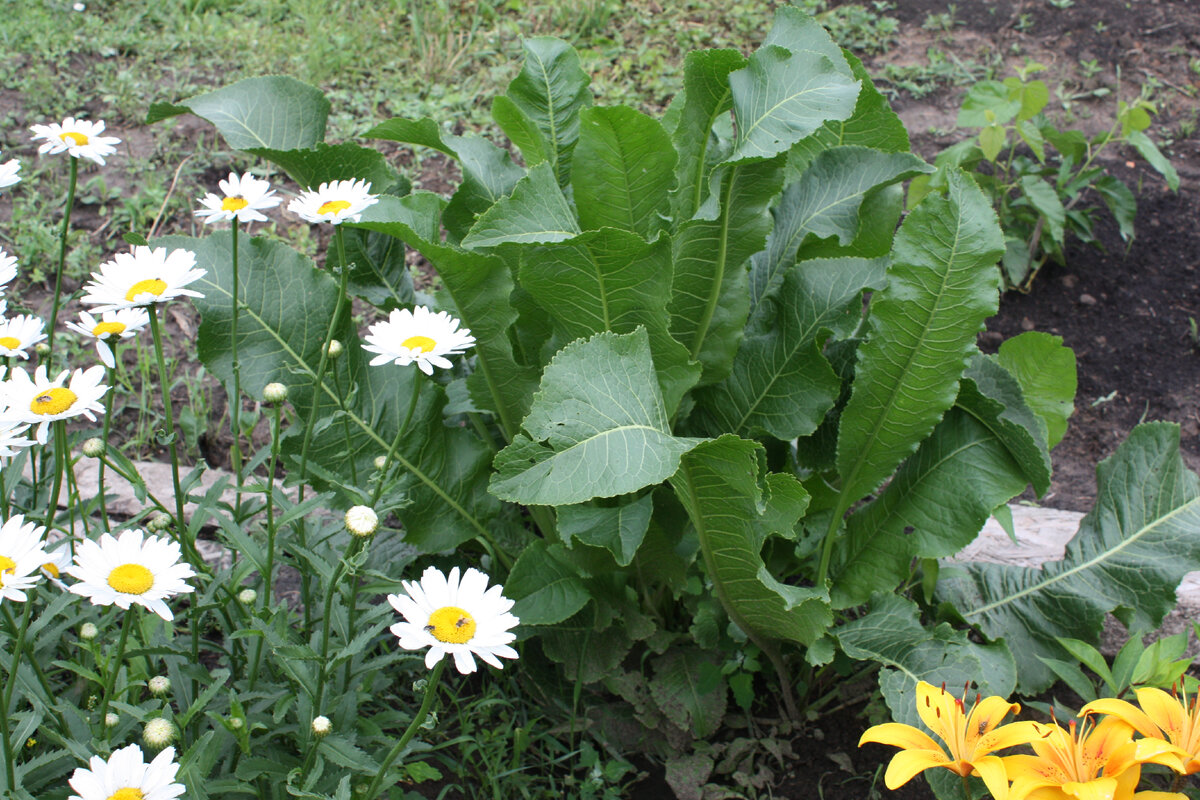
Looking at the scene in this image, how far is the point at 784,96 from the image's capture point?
1663 millimetres

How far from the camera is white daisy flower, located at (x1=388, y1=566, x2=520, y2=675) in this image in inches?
41.6

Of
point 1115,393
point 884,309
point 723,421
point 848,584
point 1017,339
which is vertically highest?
point 884,309

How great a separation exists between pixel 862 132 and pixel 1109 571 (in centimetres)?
102

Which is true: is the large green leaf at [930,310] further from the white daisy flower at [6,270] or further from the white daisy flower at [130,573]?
the white daisy flower at [6,270]

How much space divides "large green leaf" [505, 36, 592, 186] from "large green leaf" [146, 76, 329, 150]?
1.43 feet

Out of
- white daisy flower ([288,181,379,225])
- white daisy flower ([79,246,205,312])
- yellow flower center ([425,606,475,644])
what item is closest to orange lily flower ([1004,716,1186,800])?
yellow flower center ([425,606,475,644])

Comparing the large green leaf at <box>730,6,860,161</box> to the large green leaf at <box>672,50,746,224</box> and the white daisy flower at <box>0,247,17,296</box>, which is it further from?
the white daisy flower at <box>0,247,17,296</box>

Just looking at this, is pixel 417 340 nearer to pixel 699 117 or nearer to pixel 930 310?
pixel 699 117

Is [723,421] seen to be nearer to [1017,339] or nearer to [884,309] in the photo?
[884,309]

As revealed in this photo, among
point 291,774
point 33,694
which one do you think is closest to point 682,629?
point 291,774

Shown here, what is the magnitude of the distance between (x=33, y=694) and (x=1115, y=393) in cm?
293

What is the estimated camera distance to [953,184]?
5.53ft

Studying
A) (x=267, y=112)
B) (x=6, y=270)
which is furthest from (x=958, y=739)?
(x=267, y=112)

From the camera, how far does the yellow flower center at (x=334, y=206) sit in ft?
4.68
